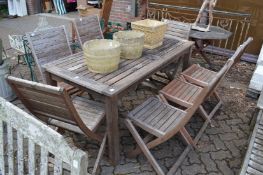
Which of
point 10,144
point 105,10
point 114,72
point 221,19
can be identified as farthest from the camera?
point 221,19

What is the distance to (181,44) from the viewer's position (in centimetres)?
305

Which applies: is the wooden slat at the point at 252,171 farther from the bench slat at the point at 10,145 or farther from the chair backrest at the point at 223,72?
the bench slat at the point at 10,145

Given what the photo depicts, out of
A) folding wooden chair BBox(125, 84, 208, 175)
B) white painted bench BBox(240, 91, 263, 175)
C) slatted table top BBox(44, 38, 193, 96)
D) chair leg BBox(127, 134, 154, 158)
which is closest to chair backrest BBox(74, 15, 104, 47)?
slatted table top BBox(44, 38, 193, 96)

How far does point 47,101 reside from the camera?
188 centimetres

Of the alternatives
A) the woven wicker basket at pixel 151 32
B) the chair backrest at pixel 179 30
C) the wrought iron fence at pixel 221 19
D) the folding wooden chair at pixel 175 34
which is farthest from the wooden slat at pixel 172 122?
the wrought iron fence at pixel 221 19

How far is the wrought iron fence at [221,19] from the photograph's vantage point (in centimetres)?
472

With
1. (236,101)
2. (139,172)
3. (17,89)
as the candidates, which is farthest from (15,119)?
(236,101)

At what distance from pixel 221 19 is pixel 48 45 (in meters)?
3.57

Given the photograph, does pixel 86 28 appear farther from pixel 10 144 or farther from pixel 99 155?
pixel 10 144

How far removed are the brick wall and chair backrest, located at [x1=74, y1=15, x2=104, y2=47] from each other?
232 cm

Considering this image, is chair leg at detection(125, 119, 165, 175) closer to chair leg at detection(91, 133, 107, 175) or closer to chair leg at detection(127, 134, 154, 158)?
chair leg at detection(127, 134, 154, 158)

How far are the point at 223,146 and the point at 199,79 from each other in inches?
32.4

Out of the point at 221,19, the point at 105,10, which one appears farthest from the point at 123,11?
the point at 221,19

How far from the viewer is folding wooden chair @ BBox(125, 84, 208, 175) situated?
6.80ft
